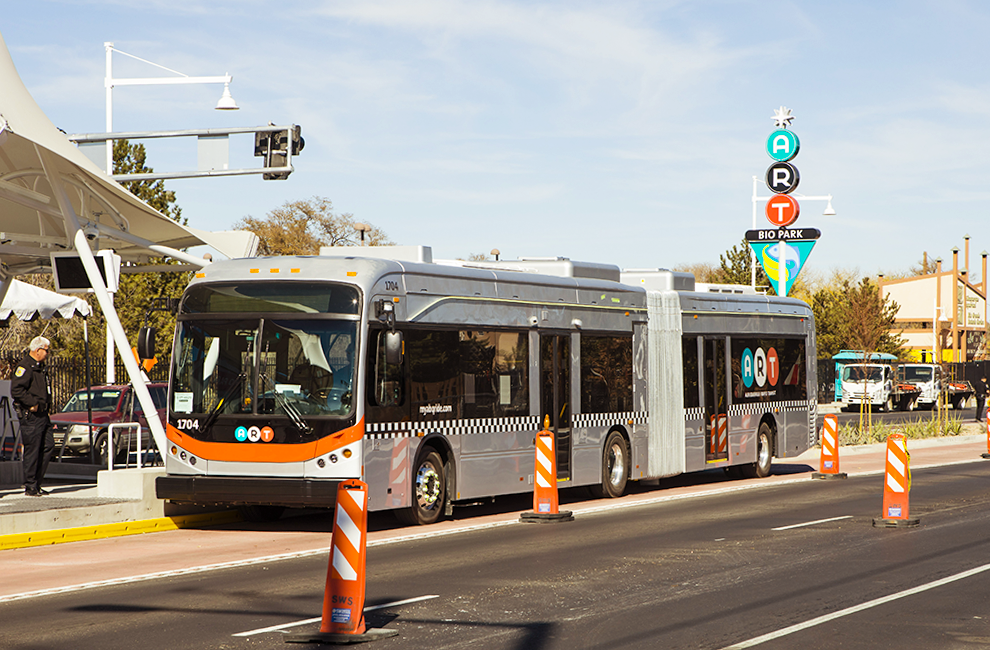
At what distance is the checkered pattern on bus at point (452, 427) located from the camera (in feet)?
45.0

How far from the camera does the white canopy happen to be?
65.7ft

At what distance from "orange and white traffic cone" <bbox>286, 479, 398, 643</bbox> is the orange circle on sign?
29485 mm

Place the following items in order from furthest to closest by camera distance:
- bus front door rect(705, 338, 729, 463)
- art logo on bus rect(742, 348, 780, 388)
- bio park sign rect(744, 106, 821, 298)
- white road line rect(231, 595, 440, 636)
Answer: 1. bio park sign rect(744, 106, 821, 298)
2. art logo on bus rect(742, 348, 780, 388)
3. bus front door rect(705, 338, 729, 463)
4. white road line rect(231, 595, 440, 636)

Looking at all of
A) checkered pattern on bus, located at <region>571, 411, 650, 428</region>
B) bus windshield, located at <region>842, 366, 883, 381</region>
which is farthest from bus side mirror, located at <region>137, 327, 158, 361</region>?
bus windshield, located at <region>842, 366, 883, 381</region>

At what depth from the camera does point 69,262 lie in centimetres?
1542

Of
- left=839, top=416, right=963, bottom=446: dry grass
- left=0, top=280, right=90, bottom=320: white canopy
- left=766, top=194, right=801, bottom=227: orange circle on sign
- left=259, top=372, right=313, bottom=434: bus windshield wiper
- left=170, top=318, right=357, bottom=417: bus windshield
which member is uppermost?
left=766, top=194, right=801, bottom=227: orange circle on sign

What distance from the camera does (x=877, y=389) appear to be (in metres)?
52.9

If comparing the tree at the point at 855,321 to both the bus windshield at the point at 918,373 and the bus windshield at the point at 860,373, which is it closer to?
the bus windshield at the point at 918,373

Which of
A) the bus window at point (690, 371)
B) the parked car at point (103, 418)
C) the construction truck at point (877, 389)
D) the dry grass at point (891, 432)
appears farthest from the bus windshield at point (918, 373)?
the parked car at point (103, 418)

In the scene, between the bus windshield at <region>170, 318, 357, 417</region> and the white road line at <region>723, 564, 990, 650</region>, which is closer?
the white road line at <region>723, 564, 990, 650</region>

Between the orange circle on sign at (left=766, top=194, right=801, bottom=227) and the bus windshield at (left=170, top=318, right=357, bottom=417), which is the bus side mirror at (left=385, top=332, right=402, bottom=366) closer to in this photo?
the bus windshield at (left=170, top=318, right=357, bottom=417)

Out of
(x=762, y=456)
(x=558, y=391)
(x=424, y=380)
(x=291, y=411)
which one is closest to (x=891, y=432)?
(x=762, y=456)

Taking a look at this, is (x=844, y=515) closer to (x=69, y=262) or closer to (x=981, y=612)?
(x=981, y=612)

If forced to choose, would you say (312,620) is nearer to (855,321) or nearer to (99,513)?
(99,513)
